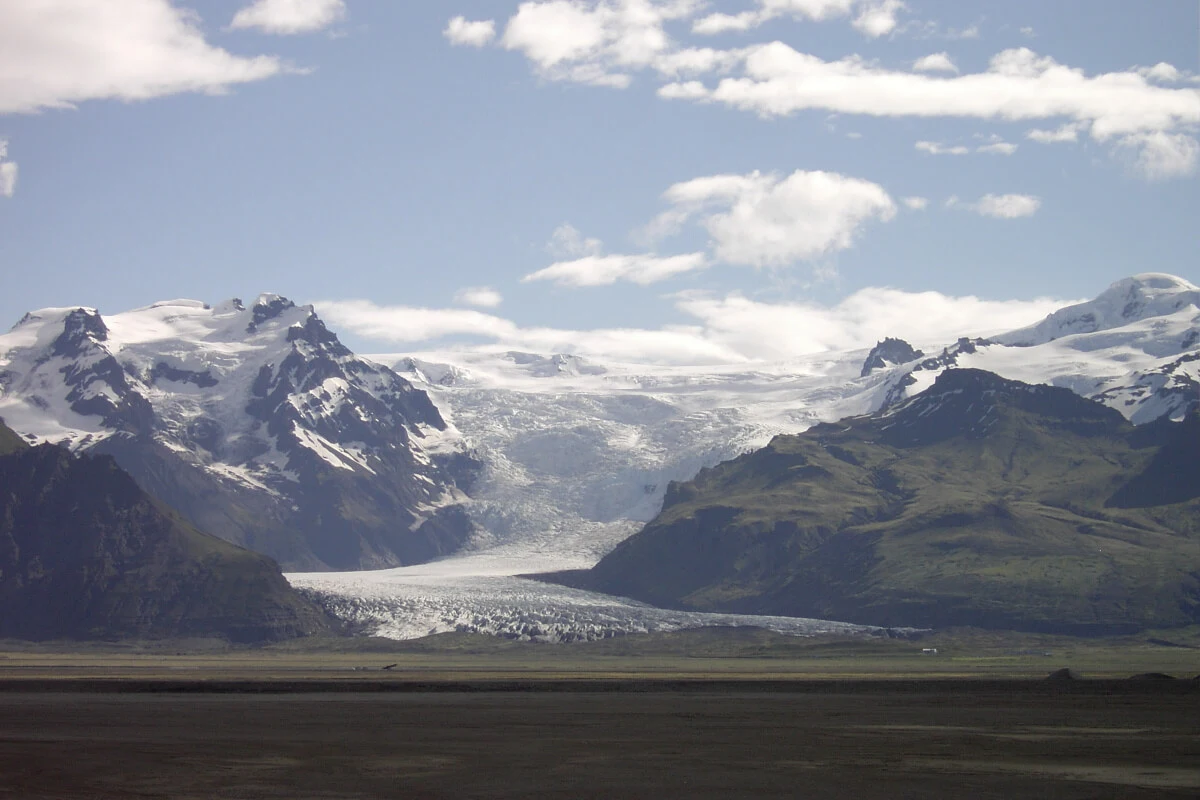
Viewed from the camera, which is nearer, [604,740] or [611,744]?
[611,744]

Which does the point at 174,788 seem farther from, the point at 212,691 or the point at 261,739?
the point at 212,691

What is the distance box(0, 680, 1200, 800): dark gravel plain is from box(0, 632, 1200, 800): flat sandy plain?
0.85 feet

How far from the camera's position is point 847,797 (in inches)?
2921

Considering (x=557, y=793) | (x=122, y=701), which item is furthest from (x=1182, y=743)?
(x=122, y=701)

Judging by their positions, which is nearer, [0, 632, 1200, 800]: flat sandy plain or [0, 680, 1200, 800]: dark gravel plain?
[0, 680, 1200, 800]: dark gravel plain

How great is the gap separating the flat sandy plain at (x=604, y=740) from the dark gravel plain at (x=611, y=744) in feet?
0.85

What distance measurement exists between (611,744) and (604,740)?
2492mm

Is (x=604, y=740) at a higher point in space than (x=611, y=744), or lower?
lower

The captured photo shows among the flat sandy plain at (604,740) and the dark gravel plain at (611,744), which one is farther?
the flat sandy plain at (604,740)

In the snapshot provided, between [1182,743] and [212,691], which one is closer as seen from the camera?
[1182,743]

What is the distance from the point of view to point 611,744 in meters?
95.9

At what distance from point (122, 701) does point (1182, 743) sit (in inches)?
3428

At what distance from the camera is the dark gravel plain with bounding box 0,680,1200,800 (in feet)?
255

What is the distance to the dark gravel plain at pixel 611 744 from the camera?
7769 cm
